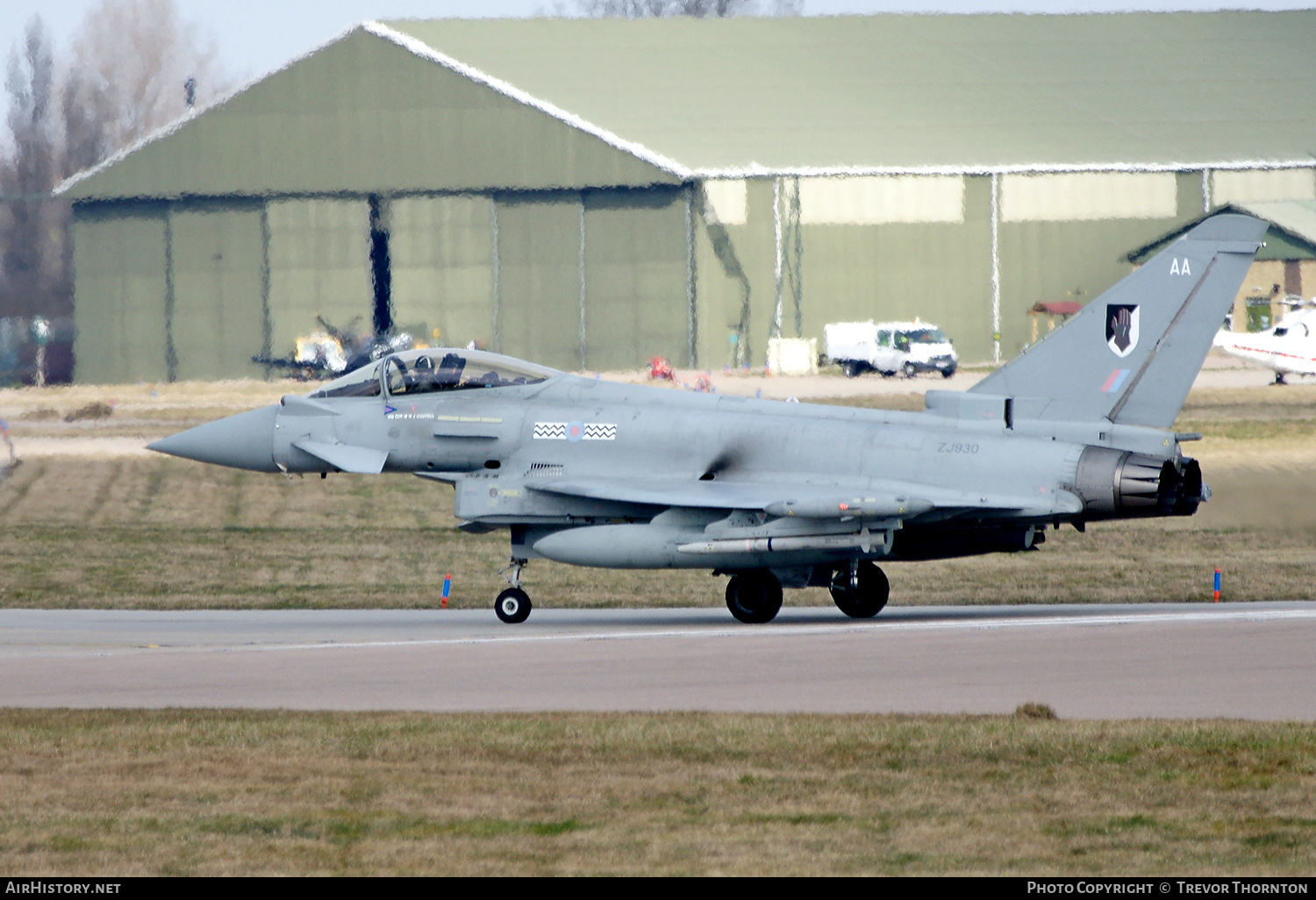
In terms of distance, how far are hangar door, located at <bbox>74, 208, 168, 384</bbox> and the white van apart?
Answer: 24.7 m

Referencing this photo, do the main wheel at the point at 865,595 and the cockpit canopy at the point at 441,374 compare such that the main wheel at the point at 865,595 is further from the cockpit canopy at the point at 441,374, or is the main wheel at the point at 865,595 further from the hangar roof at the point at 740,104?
the hangar roof at the point at 740,104

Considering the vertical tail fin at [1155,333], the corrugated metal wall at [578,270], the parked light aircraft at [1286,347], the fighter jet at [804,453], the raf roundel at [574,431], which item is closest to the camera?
the fighter jet at [804,453]

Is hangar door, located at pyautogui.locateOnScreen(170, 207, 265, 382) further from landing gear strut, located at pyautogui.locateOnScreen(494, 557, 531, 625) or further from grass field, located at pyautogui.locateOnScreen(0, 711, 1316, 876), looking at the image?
grass field, located at pyautogui.locateOnScreen(0, 711, 1316, 876)

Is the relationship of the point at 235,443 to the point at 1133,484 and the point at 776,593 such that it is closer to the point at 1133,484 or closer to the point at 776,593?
the point at 776,593

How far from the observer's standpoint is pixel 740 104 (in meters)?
70.3

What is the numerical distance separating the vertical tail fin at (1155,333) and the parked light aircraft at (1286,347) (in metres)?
34.7

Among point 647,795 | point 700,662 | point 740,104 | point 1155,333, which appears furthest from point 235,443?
point 740,104

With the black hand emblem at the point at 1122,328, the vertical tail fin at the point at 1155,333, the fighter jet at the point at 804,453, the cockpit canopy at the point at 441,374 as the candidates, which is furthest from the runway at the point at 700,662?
the black hand emblem at the point at 1122,328

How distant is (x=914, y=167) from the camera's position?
6750 centimetres

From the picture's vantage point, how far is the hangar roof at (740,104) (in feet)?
211

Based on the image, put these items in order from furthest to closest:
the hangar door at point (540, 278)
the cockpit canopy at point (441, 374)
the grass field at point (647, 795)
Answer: the hangar door at point (540, 278) < the cockpit canopy at point (441, 374) < the grass field at point (647, 795)

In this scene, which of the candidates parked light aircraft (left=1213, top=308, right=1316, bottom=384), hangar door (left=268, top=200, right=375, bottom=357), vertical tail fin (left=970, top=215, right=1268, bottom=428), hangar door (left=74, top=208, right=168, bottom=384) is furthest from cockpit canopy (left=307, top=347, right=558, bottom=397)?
hangar door (left=74, top=208, right=168, bottom=384)

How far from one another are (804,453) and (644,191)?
46.6 metres

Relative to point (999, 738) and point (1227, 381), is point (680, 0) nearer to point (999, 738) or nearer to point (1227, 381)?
point (1227, 381)
